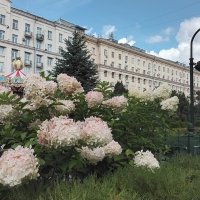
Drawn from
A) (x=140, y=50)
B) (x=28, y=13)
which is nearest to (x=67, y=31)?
(x=28, y=13)

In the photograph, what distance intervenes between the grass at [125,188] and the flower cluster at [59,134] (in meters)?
0.30

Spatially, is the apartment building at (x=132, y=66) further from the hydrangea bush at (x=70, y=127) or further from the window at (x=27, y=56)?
the hydrangea bush at (x=70, y=127)

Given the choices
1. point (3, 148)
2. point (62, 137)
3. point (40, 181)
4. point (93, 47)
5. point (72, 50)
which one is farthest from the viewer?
point (93, 47)

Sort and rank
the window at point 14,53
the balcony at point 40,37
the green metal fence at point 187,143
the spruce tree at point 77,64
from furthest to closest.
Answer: the balcony at point 40,37, the window at point 14,53, the spruce tree at point 77,64, the green metal fence at point 187,143

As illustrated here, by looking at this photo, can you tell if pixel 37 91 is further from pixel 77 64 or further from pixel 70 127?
pixel 77 64

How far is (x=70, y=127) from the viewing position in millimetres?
3262

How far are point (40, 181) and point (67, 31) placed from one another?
74.5 m

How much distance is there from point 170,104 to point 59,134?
2.52 metres

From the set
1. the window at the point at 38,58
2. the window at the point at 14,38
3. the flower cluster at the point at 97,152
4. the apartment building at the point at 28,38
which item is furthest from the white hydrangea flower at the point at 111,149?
the window at the point at 38,58

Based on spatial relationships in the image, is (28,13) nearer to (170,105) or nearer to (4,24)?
(4,24)

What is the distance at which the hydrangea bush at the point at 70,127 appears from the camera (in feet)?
10.6

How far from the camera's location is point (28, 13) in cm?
6862

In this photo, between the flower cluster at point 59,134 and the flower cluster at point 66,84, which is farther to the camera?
the flower cluster at point 66,84

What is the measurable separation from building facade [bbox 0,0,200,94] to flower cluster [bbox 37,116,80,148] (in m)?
38.9
